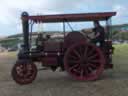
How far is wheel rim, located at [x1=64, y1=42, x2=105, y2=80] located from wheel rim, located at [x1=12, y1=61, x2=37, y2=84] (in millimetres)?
1106

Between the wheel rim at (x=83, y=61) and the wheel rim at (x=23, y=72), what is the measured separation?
3.63ft

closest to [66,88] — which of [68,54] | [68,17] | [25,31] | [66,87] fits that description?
[66,87]

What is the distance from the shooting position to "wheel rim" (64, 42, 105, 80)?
14084 mm

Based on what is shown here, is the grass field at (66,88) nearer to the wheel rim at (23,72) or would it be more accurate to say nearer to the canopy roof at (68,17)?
the wheel rim at (23,72)

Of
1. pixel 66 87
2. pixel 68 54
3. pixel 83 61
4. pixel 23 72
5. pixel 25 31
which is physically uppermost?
pixel 25 31

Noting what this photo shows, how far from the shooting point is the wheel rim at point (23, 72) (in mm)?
13977

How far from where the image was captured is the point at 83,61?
1415cm

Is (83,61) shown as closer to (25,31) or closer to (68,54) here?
(68,54)

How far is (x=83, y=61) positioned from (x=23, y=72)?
6.39 ft

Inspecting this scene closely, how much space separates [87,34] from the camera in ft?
48.7

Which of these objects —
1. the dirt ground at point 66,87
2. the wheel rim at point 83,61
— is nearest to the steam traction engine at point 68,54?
the wheel rim at point 83,61

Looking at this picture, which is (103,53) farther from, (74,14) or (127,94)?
(127,94)

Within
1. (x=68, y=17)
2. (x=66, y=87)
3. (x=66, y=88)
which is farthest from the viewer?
(x=68, y=17)

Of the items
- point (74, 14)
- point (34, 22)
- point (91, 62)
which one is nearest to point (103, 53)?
point (91, 62)
